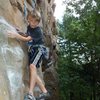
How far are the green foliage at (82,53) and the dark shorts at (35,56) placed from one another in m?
14.6

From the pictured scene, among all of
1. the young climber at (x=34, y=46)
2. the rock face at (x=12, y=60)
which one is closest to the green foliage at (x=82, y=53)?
the rock face at (x=12, y=60)

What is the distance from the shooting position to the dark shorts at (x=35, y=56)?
337 inches

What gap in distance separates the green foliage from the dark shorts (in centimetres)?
1459

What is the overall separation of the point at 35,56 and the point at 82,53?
53.7ft

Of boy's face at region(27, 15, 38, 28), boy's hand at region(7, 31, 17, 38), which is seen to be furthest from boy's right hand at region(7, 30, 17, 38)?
boy's face at region(27, 15, 38, 28)

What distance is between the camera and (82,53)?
24719 mm

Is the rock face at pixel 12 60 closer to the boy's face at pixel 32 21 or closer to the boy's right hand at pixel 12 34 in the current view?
the boy's right hand at pixel 12 34

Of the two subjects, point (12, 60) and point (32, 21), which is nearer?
point (12, 60)

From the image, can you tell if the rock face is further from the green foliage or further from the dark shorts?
the green foliage

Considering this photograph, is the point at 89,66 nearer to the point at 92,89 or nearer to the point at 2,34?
the point at 92,89

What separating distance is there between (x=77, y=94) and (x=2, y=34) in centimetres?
1925

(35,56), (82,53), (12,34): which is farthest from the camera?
(82,53)

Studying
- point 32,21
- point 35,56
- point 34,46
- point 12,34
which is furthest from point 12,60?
point 32,21

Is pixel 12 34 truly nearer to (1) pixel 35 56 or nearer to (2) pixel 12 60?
(2) pixel 12 60
